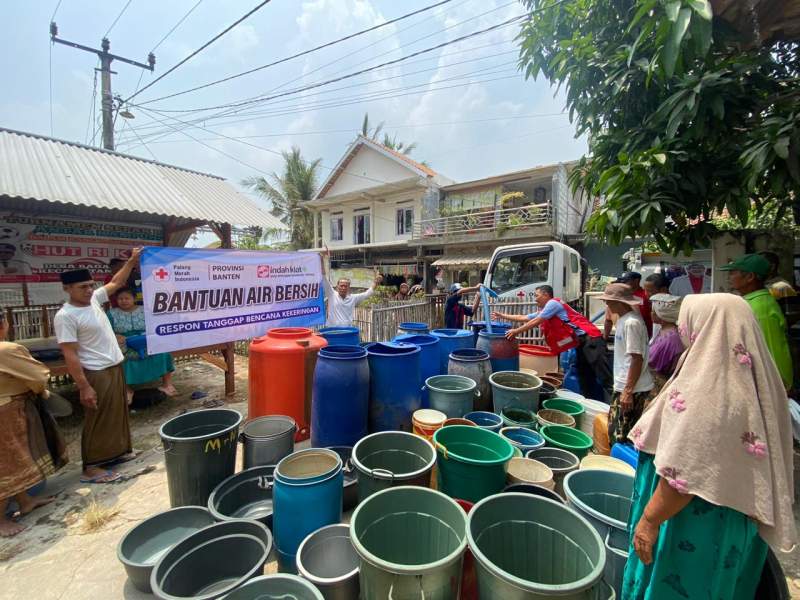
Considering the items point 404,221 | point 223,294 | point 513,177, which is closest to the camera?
point 223,294

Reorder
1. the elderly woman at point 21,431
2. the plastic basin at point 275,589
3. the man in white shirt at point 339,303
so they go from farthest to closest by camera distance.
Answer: the man in white shirt at point 339,303 < the elderly woman at point 21,431 < the plastic basin at point 275,589

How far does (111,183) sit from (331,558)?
584 centimetres

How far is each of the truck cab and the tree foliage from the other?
487 centimetres

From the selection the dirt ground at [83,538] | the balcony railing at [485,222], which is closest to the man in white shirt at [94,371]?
the dirt ground at [83,538]

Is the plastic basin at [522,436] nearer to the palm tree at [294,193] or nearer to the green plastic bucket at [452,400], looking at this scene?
the green plastic bucket at [452,400]

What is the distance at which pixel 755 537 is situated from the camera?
1251 mm

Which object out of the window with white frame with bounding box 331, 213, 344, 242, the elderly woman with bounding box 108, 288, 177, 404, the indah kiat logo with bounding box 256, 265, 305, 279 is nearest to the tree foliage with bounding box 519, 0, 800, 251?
the indah kiat logo with bounding box 256, 265, 305, 279

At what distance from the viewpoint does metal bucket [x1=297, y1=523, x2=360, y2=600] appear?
5.73ft

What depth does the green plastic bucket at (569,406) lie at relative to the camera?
11.5ft

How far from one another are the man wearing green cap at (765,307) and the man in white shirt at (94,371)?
5742 mm

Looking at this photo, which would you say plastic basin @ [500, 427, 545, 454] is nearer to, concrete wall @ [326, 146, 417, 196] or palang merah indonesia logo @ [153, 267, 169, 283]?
palang merah indonesia logo @ [153, 267, 169, 283]

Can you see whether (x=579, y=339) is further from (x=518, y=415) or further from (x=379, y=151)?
(x=379, y=151)

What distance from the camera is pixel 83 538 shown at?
2613 millimetres

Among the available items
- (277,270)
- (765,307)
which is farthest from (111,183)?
(765,307)
